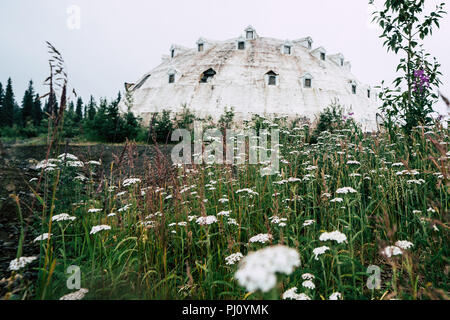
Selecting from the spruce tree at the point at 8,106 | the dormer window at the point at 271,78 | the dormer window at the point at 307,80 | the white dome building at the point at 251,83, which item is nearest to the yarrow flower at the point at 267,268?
the white dome building at the point at 251,83

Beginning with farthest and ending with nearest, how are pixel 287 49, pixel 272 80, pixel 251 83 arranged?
pixel 287 49
pixel 272 80
pixel 251 83

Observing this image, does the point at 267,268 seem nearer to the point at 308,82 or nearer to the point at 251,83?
the point at 251,83

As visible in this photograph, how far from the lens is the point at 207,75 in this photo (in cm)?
2730

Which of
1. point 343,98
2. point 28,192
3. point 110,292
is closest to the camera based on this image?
point 110,292

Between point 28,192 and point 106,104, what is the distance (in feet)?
50.4

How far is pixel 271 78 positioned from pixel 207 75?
7.63 m

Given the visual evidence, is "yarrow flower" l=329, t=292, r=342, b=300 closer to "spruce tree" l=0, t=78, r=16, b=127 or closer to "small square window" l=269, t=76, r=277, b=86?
"small square window" l=269, t=76, r=277, b=86

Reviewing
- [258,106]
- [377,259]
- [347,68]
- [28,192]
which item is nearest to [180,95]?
[258,106]

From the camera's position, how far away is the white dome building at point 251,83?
25.4 metres

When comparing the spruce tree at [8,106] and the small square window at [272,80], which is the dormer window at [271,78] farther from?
the spruce tree at [8,106]

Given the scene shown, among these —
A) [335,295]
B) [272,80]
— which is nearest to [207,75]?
[272,80]
